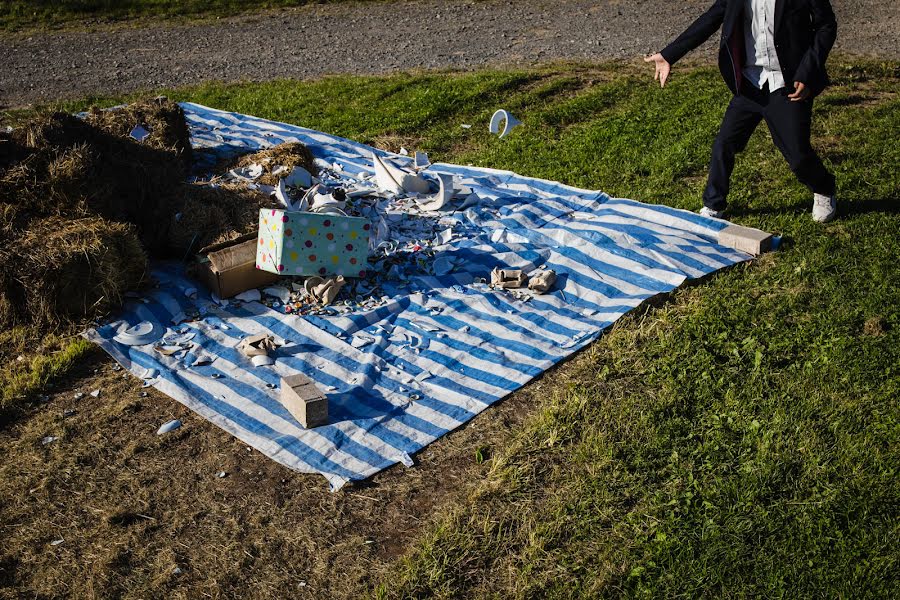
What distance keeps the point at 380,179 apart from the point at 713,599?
4.87 m

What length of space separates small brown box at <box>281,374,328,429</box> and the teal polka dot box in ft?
3.90

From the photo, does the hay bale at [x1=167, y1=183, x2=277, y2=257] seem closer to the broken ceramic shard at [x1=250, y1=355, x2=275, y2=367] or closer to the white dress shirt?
the broken ceramic shard at [x1=250, y1=355, x2=275, y2=367]

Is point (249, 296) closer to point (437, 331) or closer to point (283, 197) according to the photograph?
point (283, 197)

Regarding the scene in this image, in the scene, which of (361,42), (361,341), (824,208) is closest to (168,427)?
(361,341)

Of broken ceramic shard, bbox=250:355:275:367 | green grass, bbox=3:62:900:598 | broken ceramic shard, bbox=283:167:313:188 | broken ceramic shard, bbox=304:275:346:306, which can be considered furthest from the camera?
broken ceramic shard, bbox=283:167:313:188

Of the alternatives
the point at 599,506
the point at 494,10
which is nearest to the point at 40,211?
the point at 599,506

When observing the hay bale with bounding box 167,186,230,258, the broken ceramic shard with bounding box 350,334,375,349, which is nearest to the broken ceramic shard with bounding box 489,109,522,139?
the hay bale with bounding box 167,186,230,258

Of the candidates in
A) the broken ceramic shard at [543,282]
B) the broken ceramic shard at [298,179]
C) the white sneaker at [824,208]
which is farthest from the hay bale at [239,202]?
the white sneaker at [824,208]

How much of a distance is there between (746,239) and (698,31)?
157 centimetres

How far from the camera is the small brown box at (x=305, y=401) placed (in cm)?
459

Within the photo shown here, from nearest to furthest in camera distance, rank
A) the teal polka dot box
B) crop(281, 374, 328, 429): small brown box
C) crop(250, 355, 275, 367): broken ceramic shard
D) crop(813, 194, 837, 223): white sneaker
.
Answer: crop(281, 374, 328, 429): small brown box
crop(250, 355, 275, 367): broken ceramic shard
the teal polka dot box
crop(813, 194, 837, 223): white sneaker

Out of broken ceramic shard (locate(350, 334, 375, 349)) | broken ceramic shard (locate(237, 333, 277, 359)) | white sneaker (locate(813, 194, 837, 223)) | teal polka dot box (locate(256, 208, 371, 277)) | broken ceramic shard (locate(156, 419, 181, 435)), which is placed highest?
white sneaker (locate(813, 194, 837, 223))

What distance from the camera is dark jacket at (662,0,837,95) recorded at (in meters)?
5.80

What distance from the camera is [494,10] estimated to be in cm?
1373
